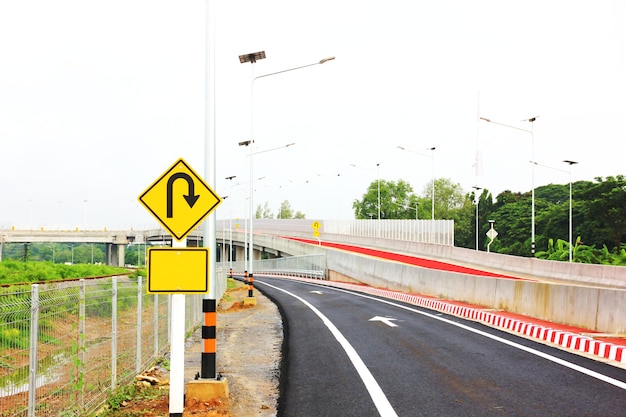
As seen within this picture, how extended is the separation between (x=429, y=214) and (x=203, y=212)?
14747 centimetres

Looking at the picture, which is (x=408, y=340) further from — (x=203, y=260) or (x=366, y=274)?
(x=366, y=274)

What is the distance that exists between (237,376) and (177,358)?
3991 mm

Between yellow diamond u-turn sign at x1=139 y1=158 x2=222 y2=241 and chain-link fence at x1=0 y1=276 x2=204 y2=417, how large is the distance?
1.44 meters

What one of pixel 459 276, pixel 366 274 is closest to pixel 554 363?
pixel 459 276

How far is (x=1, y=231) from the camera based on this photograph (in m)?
95.1

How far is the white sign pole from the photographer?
285 inches

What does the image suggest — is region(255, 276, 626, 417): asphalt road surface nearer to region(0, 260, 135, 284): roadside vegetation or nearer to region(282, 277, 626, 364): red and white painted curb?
region(282, 277, 626, 364): red and white painted curb

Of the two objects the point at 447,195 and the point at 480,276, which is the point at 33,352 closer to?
the point at 480,276

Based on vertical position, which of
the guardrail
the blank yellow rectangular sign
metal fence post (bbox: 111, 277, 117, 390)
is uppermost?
the blank yellow rectangular sign

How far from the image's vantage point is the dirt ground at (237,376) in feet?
28.2

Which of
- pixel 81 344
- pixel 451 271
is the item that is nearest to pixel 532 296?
pixel 81 344

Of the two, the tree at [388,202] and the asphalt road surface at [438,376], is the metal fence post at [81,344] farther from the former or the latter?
the tree at [388,202]

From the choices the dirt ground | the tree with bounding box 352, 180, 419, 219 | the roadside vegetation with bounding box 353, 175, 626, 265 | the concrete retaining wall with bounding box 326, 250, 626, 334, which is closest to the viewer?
the dirt ground

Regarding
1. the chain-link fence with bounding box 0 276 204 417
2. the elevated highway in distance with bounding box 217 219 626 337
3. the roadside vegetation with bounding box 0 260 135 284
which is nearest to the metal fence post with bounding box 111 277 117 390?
the chain-link fence with bounding box 0 276 204 417
